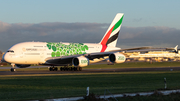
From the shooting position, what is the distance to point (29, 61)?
45.1 metres

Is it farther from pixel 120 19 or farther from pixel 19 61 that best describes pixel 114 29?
pixel 19 61

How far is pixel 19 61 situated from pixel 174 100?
32.8 meters

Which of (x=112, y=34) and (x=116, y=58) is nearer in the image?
(x=116, y=58)

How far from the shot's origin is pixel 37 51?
4575 centimetres

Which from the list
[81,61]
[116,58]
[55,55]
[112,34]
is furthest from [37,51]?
Answer: [112,34]

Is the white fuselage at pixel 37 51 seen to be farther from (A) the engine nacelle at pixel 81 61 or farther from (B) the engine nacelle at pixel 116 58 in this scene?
(B) the engine nacelle at pixel 116 58

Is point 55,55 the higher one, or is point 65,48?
point 65,48

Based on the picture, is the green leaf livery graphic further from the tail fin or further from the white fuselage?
the tail fin

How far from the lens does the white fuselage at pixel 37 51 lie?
43.5m

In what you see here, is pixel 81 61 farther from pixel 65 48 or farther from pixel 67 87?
pixel 67 87

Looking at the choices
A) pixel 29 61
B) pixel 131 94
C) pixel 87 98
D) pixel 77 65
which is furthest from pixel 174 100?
pixel 29 61

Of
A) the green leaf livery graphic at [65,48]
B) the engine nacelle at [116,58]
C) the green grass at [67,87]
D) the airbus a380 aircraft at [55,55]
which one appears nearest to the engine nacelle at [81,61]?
the airbus a380 aircraft at [55,55]

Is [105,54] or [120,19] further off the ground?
[120,19]

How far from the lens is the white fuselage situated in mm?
43500
